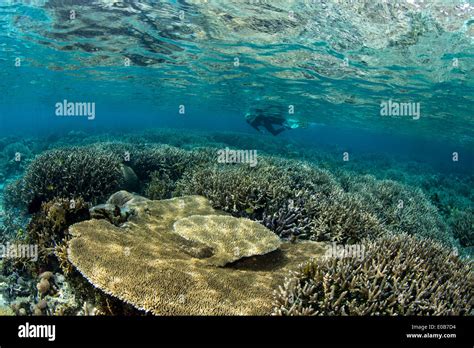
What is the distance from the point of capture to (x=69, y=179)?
8.81 metres

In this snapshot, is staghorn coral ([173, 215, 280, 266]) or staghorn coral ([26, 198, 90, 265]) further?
staghorn coral ([26, 198, 90, 265])

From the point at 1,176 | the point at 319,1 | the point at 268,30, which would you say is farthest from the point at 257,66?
the point at 1,176

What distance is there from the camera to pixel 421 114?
35844mm

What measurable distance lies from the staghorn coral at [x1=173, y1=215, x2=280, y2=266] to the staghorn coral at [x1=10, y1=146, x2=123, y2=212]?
14.7ft

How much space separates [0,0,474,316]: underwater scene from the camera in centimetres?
420

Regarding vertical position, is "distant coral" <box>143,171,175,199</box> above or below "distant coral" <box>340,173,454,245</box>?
above

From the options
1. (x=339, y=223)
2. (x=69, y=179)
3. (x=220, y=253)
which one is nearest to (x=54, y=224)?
(x=69, y=179)

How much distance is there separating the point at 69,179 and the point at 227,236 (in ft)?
19.0

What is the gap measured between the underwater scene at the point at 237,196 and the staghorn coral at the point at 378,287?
3cm
